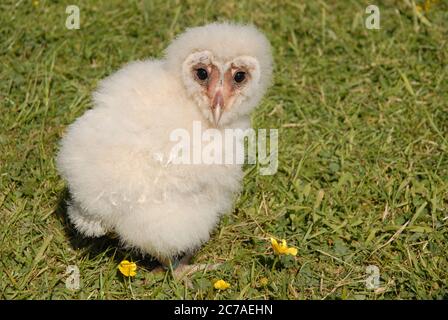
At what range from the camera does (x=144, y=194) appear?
2.88 m

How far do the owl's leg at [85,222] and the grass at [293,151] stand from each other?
255mm

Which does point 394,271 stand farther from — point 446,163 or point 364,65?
point 364,65

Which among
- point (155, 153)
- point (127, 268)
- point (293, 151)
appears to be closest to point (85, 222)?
point (127, 268)

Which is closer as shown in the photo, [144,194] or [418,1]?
[144,194]

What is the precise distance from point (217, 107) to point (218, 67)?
205 mm

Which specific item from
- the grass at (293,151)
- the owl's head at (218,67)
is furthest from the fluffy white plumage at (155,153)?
the grass at (293,151)

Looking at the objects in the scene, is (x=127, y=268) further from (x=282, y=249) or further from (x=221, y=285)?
(x=282, y=249)

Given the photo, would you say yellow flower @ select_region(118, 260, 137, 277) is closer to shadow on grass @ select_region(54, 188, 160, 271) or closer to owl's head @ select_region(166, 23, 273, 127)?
shadow on grass @ select_region(54, 188, 160, 271)

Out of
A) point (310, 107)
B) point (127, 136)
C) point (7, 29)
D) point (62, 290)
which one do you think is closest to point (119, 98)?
point (127, 136)

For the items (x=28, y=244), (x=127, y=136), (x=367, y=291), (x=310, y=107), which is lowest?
(x=367, y=291)

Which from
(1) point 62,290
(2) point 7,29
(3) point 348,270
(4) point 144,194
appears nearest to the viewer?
(4) point 144,194

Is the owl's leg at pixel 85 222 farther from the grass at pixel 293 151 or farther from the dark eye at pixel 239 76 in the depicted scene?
the dark eye at pixel 239 76

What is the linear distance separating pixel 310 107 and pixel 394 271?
1.57 metres

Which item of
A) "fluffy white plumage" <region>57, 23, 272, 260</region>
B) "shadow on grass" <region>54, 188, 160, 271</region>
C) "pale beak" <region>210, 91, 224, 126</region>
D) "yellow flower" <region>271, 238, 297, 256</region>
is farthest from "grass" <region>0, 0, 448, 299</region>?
"pale beak" <region>210, 91, 224, 126</region>
